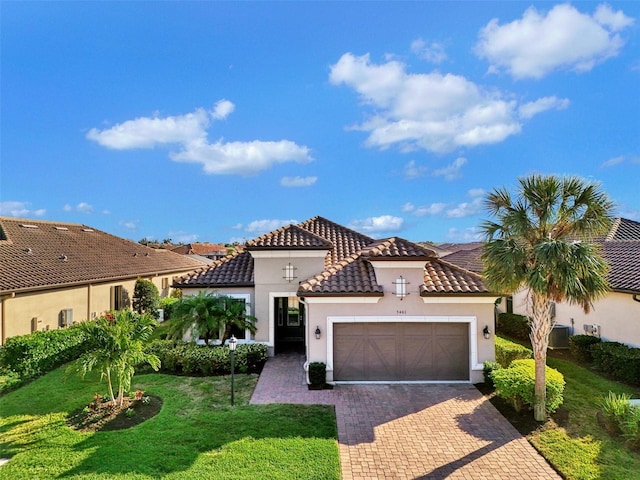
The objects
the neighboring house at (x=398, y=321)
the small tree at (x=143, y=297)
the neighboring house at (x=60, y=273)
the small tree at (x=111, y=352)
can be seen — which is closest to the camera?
the small tree at (x=111, y=352)

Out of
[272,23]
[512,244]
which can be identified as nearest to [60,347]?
[272,23]

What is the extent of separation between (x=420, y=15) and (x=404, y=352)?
43.4 ft

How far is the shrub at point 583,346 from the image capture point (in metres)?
15.2

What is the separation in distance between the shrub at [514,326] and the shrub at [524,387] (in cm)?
850

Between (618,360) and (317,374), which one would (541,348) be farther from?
(317,374)

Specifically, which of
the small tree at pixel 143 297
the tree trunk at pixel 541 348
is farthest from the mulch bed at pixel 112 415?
the small tree at pixel 143 297

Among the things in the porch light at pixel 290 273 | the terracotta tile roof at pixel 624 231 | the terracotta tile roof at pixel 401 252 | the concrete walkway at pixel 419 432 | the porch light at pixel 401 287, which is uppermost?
the terracotta tile roof at pixel 624 231

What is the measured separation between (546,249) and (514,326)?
11.9 meters

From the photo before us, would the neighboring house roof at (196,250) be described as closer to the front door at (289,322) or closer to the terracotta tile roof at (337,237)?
the terracotta tile roof at (337,237)

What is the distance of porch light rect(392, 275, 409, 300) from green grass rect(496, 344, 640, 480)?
5536mm

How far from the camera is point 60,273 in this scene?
61.5 feet

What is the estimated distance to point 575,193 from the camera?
10.0 m

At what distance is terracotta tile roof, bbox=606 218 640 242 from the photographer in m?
23.5

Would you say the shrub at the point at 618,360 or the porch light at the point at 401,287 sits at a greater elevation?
the porch light at the point at 401,287
